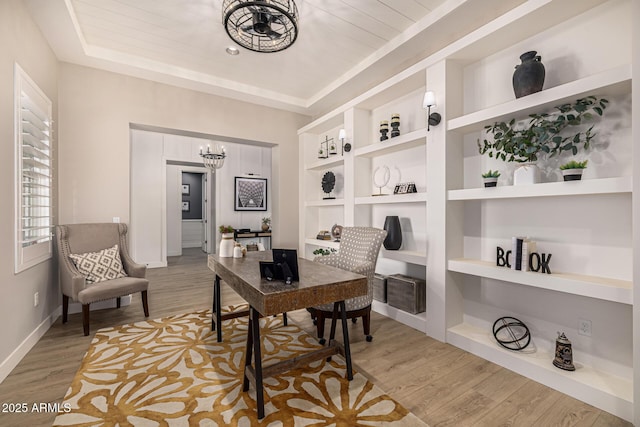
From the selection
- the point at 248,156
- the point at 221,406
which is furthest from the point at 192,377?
the point at 248,156

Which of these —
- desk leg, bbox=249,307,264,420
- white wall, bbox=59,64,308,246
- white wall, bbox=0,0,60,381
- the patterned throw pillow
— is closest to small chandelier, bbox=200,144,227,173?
white wall, bbox=59,64,308,246

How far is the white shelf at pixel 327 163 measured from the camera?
14.0 ft

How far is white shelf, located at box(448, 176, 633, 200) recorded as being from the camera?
173 centimetres

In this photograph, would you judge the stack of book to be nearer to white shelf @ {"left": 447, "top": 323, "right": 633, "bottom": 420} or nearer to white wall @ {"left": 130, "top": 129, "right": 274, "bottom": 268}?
white shelf @ {"left": 447, "top": 323, "right": 633, "bottom": 420}

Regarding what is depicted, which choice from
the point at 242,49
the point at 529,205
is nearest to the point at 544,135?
the point at 529,205

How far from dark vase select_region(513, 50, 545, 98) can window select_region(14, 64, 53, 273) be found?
3.83 metres

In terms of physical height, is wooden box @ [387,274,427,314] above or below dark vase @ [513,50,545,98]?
below

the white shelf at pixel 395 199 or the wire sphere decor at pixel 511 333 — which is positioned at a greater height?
the white shelf at pixel 395 199

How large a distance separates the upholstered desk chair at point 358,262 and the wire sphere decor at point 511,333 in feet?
3.42

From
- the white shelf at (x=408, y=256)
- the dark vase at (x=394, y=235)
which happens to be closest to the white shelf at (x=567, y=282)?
the white shelf at (x=408, y=256)

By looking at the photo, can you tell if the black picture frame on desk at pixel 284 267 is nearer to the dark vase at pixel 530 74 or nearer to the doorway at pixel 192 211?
the dark vase at pixel 530 74

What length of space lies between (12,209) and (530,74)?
399cm

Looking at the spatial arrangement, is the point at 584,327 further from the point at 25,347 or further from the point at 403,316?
the point at 25,347

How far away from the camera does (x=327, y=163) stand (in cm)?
448
